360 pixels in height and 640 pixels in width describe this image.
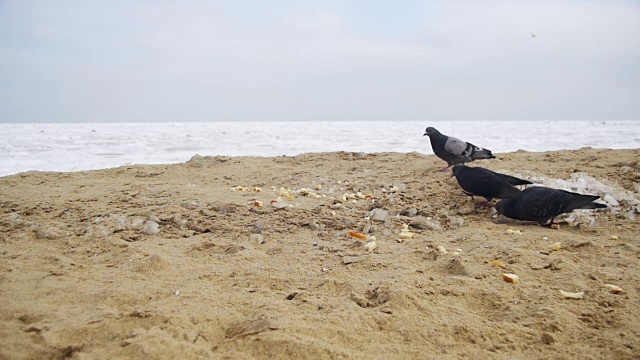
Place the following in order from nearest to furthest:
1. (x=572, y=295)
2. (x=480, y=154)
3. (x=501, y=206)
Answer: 1. (x=572, y=295)
2. (x=501, y=206)
3. (x=480, y=154)

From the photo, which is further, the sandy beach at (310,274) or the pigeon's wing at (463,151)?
the pigeon's wing at (463,151)

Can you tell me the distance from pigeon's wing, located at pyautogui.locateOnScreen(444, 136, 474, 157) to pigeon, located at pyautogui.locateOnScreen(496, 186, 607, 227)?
6.89ft

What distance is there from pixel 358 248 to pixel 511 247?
1.14m

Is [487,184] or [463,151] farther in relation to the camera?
[463,151]

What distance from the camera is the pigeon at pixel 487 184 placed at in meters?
4.22

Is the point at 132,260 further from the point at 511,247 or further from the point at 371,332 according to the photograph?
the point at 511,247

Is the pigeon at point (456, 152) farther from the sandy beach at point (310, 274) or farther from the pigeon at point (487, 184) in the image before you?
the pigeon at point (487, 184)

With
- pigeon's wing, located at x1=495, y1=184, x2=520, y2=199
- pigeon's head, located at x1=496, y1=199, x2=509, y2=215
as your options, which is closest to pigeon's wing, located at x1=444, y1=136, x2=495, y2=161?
pigeon's wing, located at x1=495, y1=184, x2=520, y2=199

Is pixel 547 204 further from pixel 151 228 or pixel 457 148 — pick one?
pixel 151 228

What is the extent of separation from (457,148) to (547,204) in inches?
93.0

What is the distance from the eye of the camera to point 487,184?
4.24 m

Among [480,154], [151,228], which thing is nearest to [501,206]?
[480,154]

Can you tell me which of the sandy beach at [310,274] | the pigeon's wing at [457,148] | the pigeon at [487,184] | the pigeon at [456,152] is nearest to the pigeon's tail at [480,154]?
the pigeon at [456,152]

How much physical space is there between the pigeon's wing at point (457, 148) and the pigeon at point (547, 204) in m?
2.10
